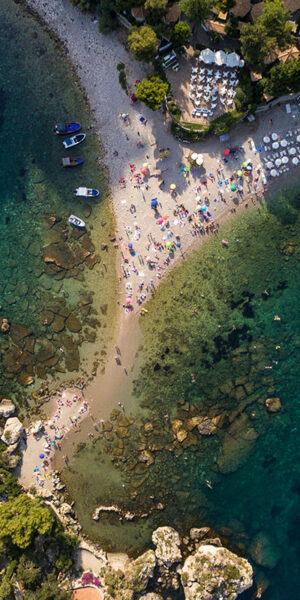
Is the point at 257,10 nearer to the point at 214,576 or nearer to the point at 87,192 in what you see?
the point at 87,192

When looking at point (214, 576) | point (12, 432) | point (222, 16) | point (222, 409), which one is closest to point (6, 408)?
point (12, 432)

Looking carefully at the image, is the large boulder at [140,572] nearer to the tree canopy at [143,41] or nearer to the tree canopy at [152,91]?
the tree canopy at [152,91]

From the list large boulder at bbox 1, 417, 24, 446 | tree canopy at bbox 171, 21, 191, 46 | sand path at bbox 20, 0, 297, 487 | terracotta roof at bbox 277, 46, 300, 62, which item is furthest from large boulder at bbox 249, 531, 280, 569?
tree canopy at bbox 171, 21, 191, 46

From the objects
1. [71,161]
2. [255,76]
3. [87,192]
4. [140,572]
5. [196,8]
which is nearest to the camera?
[196,8]

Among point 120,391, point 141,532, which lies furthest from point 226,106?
point 141,532

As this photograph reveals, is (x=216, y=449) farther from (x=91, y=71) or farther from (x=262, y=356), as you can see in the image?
(x=91, y=71)

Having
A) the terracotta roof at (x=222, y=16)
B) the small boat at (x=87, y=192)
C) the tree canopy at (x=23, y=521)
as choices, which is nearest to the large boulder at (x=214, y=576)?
the tree canopy at (x=23, y=521)
